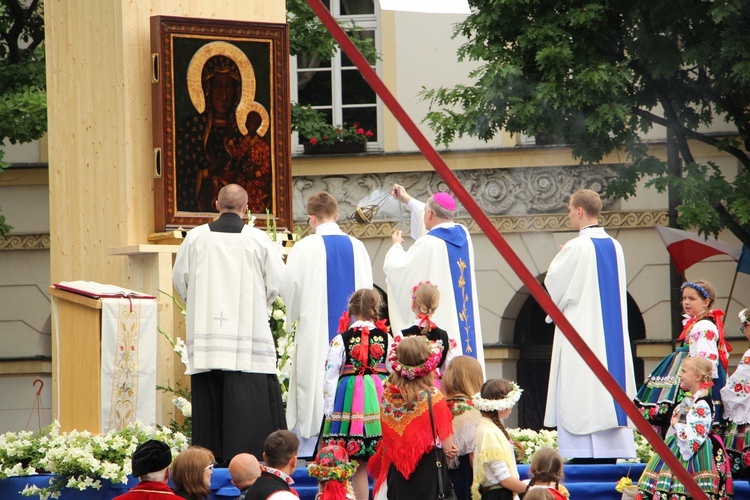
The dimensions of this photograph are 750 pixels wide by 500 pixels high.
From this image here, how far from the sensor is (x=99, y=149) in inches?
457

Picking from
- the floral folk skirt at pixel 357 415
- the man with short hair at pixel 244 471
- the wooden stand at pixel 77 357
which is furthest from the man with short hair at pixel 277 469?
the wooden stand at pixel 77 357

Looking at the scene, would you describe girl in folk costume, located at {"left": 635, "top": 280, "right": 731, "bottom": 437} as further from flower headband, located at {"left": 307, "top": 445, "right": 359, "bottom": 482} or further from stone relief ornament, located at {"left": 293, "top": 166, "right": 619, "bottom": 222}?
stone relief ornament, located at {"left": 293, "top": 166, "right": 619, "bottom": 222}

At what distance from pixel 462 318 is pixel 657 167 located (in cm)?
373

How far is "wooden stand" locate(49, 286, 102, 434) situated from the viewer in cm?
1012

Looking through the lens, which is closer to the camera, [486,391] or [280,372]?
[486,391]

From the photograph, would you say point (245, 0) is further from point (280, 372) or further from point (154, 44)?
point (280, 372)

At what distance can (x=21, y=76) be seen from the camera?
1789 centimetres

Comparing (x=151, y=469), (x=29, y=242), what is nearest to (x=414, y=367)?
(x=151, y=469)

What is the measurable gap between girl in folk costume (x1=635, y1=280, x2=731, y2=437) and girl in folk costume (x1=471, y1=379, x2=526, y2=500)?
5.48 ft

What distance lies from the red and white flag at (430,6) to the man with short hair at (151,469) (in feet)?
11.7

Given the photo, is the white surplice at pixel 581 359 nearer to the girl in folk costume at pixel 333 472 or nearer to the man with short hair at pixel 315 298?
the man with short hair at pixel 315 298

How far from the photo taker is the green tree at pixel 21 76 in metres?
17.1

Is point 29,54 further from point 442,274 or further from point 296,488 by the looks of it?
point 296,488

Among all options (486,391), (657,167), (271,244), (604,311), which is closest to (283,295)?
(271,244)
